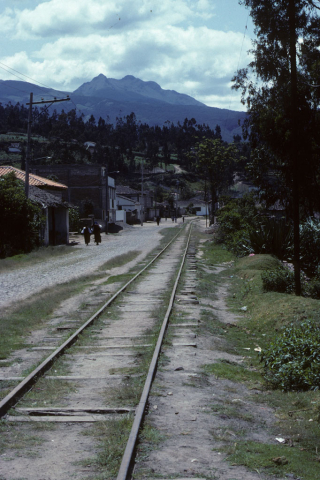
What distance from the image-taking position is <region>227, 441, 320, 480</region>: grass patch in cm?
451

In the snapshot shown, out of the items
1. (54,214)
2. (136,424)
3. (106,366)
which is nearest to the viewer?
(136,424)

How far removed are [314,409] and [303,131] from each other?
1603 cm

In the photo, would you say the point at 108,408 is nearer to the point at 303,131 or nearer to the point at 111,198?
the point at 303,131

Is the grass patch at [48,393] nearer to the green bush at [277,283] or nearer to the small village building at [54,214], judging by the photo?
the green bush at [277,283]

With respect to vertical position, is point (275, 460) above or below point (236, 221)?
below

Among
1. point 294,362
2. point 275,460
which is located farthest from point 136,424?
point 294,362

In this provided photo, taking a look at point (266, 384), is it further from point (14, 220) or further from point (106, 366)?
point (14, 220)

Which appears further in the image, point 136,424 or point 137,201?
point 137,201

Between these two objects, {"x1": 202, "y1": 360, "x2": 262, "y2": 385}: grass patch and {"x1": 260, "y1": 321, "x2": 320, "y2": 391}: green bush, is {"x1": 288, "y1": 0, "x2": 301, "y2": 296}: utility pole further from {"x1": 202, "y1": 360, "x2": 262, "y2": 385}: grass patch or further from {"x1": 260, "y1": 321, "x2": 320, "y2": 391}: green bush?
{"x1": 202, "y1": 360, "x2": 262, "y2": 385}: grass patch

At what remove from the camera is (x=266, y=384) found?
7.40 m

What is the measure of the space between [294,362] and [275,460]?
9.67 feet

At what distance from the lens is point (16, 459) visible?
4613 millimetres

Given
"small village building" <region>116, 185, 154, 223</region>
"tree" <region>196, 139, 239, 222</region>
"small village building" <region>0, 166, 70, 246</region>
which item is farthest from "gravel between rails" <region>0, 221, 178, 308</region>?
"small village building" <region>116, 185, 154, 223</region>

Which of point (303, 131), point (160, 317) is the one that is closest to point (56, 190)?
point (303, 131)
